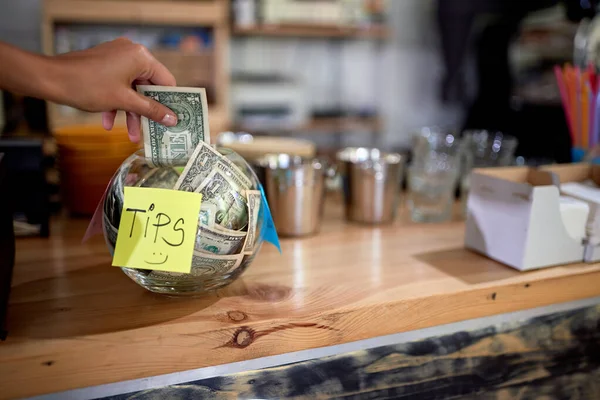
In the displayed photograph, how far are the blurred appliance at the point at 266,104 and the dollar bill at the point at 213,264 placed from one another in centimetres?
263

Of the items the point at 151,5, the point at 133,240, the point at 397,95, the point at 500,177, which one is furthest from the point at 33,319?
the point at 397,95

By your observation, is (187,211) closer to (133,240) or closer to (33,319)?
(133,240)

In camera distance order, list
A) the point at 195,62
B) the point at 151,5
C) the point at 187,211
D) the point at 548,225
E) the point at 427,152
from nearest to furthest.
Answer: the point at 187,211 → the point at 548,225 → the point at 427,152 → the point at 151,5 → the point at 195,62

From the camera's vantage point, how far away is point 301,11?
3303mm

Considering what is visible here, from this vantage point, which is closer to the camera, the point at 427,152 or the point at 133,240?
the point at 133,240

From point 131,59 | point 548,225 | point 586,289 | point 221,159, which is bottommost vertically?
point 586,289

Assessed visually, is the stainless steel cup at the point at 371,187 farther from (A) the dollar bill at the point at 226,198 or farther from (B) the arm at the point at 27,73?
(B) the arm at the point at 27,73

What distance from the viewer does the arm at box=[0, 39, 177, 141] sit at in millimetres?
733

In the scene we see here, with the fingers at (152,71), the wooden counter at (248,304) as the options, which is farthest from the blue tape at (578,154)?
the fingers at (152,71)

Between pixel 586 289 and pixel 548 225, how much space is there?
6.0 inches

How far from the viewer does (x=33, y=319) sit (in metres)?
0.77

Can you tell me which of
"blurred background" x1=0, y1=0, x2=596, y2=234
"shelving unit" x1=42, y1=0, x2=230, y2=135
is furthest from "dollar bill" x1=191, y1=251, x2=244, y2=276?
"shelving unit" x1=42, y1=0, x2=230, y2=135

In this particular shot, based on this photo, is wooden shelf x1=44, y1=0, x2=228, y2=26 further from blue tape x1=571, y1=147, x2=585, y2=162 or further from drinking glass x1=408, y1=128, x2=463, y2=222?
blue tape x1=571, y1=147, x2=585, y2=162

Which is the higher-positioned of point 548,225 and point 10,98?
point 10,98
